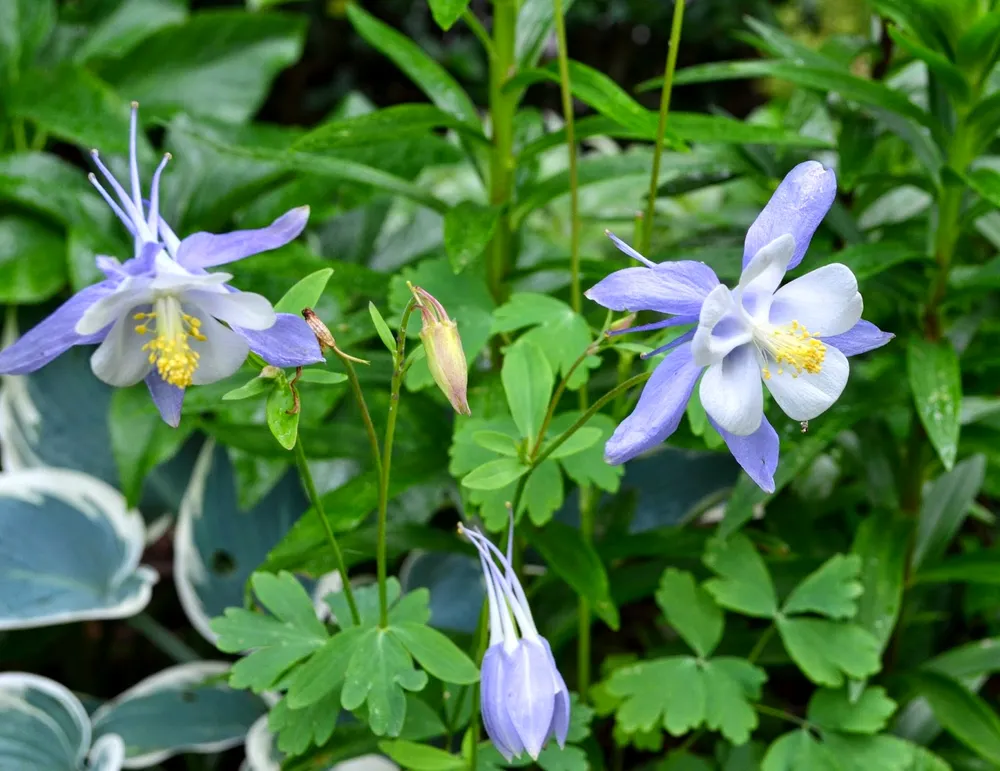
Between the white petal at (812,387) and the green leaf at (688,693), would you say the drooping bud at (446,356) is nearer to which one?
the white petal at (812,387)

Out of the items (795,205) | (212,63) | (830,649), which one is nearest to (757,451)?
(795,205)

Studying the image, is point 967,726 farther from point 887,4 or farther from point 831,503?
point 887,4

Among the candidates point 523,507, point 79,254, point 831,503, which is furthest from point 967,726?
point 79,254

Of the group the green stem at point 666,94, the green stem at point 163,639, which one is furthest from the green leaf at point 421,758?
the green stem at point 163,639

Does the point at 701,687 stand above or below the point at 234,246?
below

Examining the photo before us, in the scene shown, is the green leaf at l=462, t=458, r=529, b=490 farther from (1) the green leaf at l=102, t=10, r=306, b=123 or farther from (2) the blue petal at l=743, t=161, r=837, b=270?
(1) the green leaf at l=102, t=10, r=306, b=123
